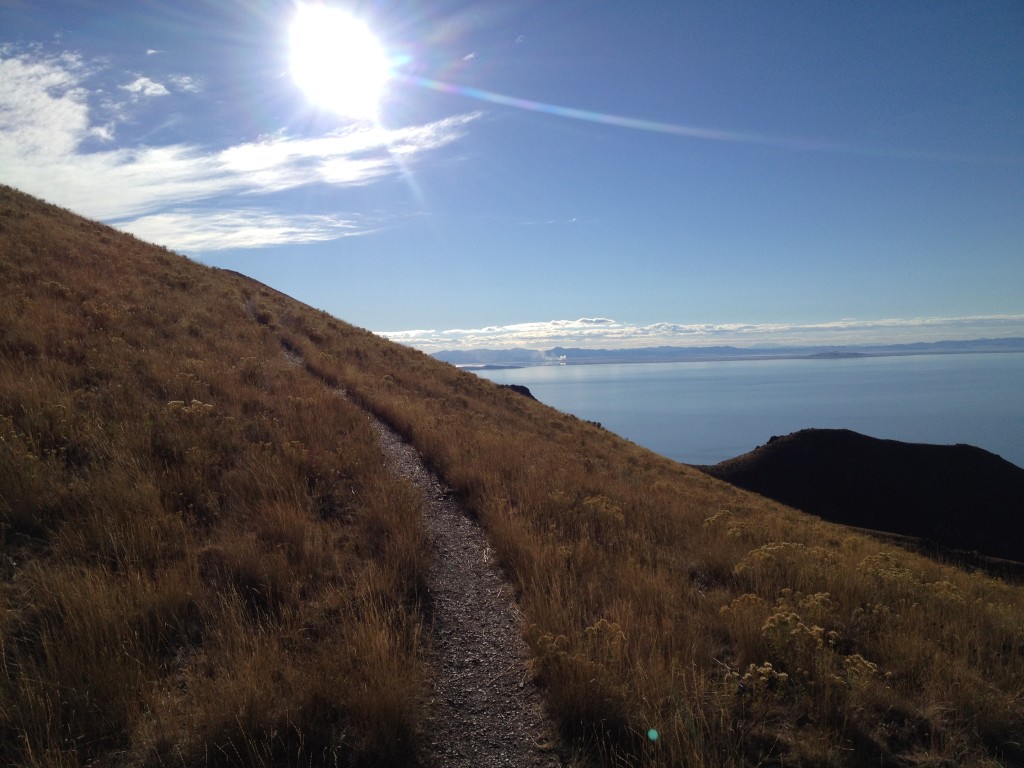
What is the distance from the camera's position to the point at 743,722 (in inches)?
132

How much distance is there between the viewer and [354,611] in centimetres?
415

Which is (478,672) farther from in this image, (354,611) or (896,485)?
(896,485)

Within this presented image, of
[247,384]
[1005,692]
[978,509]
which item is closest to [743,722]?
[1005,692]

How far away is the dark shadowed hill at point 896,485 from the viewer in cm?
3341

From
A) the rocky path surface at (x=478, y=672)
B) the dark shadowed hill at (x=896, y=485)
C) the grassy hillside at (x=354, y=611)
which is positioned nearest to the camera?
the grassy hillside at (x=354, y=611)

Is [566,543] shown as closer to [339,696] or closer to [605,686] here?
[605,686]

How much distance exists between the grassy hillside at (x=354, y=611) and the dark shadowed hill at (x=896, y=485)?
33.3m

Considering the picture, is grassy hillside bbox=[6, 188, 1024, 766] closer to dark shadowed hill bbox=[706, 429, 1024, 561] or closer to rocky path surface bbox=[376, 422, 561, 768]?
rocky path surface bbox=[376, 422, 561, 768]

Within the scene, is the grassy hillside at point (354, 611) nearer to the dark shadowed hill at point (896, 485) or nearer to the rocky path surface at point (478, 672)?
the rocky path surface at point (478, 672)

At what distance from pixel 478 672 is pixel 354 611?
42.3 inches

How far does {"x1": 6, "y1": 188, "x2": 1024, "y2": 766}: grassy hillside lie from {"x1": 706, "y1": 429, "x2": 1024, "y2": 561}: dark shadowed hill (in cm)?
3327

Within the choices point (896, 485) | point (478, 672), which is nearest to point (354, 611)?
point (478, 672)

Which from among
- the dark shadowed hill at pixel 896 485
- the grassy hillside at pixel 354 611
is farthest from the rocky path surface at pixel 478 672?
the dark shadowed hill at pixel 896 485

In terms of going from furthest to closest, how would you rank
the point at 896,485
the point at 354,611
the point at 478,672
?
the point at 896,485 < the point at 354,611 < the point at 478,672
